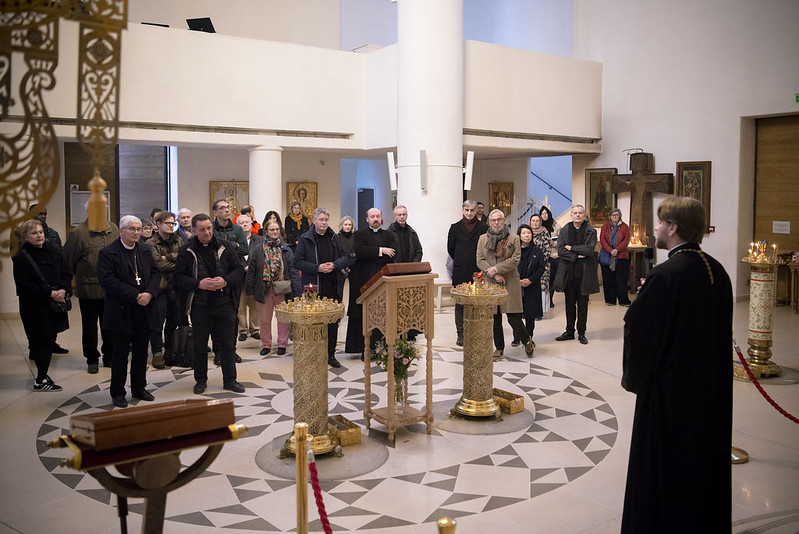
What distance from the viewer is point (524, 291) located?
9242 mm

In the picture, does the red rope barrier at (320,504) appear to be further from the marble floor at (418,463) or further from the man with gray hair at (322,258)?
the man with gray hair at (322,258)

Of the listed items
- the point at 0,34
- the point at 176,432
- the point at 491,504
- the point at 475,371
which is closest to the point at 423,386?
the point at 475,371

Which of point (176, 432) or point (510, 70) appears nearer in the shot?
point (176, 432)

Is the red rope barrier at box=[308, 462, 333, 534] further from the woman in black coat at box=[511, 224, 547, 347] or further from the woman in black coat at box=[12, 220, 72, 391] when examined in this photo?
the woman in black coat at box=[511, 224, 547, 347]

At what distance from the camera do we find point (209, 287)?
6.91 meters

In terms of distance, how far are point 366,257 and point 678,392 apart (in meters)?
5.25

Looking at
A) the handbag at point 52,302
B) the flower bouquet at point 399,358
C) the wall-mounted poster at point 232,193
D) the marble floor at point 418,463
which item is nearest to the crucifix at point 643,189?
the marble floor at point 418,463

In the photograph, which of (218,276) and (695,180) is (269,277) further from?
(695,180)

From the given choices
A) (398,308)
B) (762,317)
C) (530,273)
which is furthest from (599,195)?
(398,308)

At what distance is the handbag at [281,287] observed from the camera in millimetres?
8836

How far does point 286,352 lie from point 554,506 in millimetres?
5039

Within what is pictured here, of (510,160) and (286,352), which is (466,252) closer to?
(286,352)

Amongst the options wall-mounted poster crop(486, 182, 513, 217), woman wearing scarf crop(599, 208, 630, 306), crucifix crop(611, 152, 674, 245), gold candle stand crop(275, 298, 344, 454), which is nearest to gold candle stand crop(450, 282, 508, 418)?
gold candle stand crop(275, 298, 344, 454)

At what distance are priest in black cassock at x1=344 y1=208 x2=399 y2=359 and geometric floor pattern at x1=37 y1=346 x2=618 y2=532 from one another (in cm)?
86
